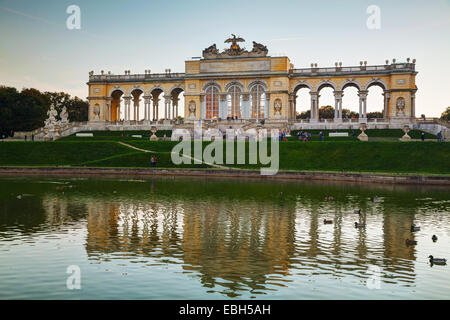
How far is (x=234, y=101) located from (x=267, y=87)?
6.04 meters

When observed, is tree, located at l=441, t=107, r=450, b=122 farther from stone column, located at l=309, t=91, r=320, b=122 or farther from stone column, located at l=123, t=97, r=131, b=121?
stone column, located at l=123, t=97, r=131, b=121

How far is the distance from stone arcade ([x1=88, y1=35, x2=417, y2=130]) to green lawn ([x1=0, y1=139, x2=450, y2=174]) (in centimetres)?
2189

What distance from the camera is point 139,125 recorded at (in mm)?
84062

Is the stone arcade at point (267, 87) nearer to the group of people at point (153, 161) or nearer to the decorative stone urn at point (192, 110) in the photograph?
the decorative stone urn at point (192, 110)

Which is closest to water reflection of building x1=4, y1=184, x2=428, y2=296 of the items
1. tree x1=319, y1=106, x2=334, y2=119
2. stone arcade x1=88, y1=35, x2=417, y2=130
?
stone arcade x1=88, y1=35, x2=417, y2=130

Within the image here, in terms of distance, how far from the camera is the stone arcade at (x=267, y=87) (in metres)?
75.2

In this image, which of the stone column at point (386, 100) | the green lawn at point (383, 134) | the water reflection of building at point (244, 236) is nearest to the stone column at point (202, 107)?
the green lawn at point (383, 134)

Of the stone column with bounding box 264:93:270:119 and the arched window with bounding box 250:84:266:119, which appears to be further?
the arched window with bounding box 250:84:266:119

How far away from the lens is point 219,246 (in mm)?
15961

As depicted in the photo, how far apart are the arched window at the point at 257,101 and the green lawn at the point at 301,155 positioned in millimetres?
24877

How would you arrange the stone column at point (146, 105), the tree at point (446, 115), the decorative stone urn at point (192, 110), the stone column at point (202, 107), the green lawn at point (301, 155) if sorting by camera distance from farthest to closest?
1. the tree at point (446, 115)
2. the stone column at point (146, 105)
3. the decorative stone urn at point (192, 110)
4. the stone column at point (202, 107)
5. the green lawn at point (301, 155)

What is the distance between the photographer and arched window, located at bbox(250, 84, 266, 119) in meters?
79.9

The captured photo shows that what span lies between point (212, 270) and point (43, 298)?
435 centimetres

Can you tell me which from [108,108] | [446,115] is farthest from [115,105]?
[446,115]
